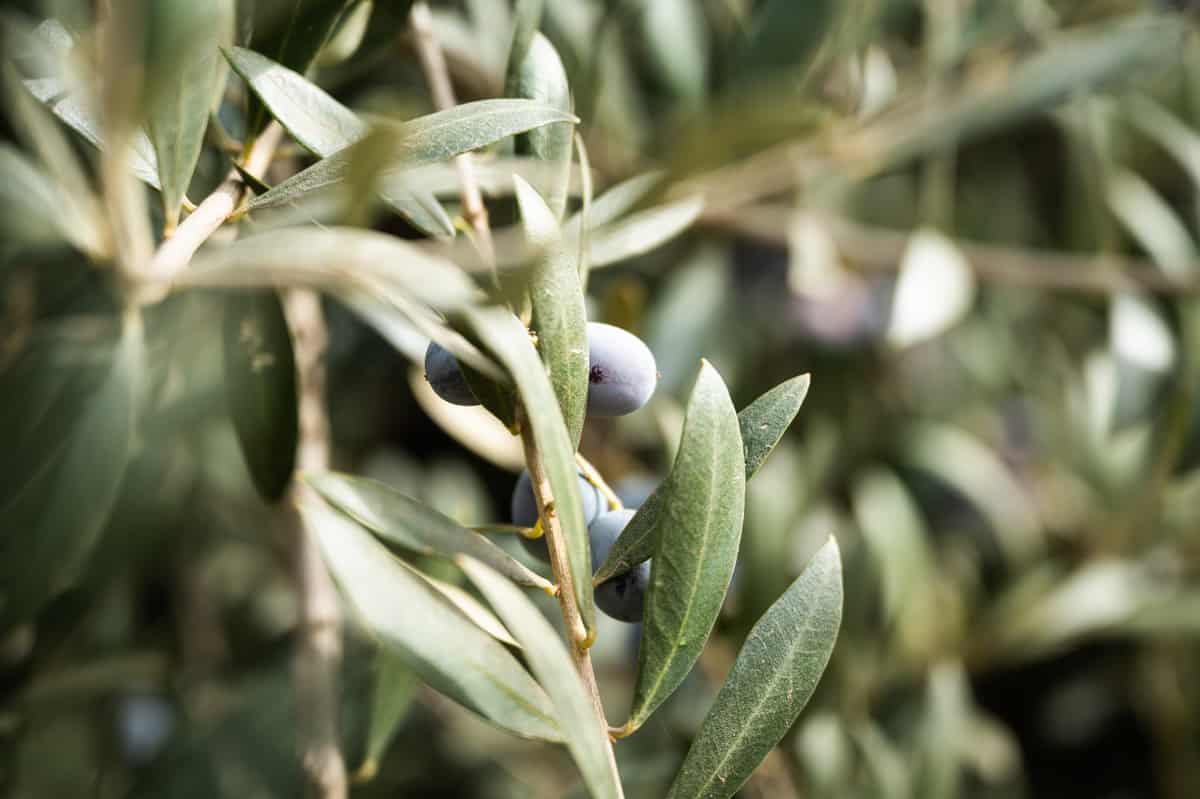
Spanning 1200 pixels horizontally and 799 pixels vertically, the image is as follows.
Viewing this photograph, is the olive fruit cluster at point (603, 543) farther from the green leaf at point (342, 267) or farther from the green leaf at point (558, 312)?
the green leaf at point (342, 267)

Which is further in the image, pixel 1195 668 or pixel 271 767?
pixel 1195 668

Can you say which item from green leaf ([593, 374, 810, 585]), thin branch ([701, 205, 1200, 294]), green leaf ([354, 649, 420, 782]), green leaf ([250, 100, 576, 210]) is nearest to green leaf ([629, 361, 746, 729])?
green leaf ([593, 374, 810, 585])

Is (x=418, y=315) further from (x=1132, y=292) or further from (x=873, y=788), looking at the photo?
(x=1132, y=292)

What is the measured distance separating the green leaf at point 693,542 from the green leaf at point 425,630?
8cm

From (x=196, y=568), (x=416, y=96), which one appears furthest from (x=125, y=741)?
(x=416, y=96)

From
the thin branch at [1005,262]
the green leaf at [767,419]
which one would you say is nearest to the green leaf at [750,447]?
the green leaf at [767,419]

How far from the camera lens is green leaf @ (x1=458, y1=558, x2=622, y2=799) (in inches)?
14.9

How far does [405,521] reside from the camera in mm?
462

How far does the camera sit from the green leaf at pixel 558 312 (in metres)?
0.48

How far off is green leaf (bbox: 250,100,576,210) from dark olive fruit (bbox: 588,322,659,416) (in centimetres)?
12

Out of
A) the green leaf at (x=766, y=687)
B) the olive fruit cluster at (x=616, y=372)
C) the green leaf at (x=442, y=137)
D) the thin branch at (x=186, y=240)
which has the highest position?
the green leaf at (x=442, y=137)

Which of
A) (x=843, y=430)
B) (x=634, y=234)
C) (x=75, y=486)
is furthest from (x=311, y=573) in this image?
(x=843, y=430)

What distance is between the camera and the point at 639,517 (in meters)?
0.52

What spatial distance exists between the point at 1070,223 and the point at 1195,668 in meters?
0.63
